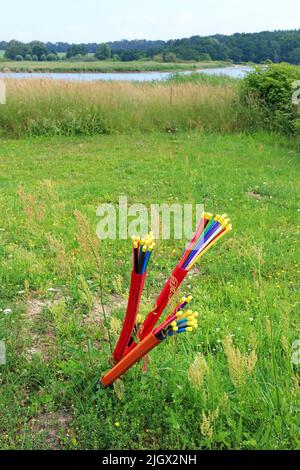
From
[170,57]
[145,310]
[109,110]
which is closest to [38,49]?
[170,57]

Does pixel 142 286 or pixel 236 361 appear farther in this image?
pixel 142 286

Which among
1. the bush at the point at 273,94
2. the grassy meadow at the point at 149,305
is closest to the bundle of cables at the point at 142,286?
the grassy meadow at the point at 149,305

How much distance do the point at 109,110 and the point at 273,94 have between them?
135 inches

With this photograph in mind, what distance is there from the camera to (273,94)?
10523mm

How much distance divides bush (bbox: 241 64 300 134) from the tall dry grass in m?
0.33

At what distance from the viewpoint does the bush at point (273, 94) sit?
33.4ft

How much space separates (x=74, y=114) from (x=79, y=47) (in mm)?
13505

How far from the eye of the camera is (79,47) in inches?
889

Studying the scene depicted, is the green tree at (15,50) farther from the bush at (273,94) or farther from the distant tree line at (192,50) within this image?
the bush at (273,94)

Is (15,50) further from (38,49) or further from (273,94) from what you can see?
(273,94)

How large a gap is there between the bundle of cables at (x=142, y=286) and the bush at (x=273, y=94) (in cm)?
837

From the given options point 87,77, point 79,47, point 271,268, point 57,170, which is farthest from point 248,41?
point 271,268
